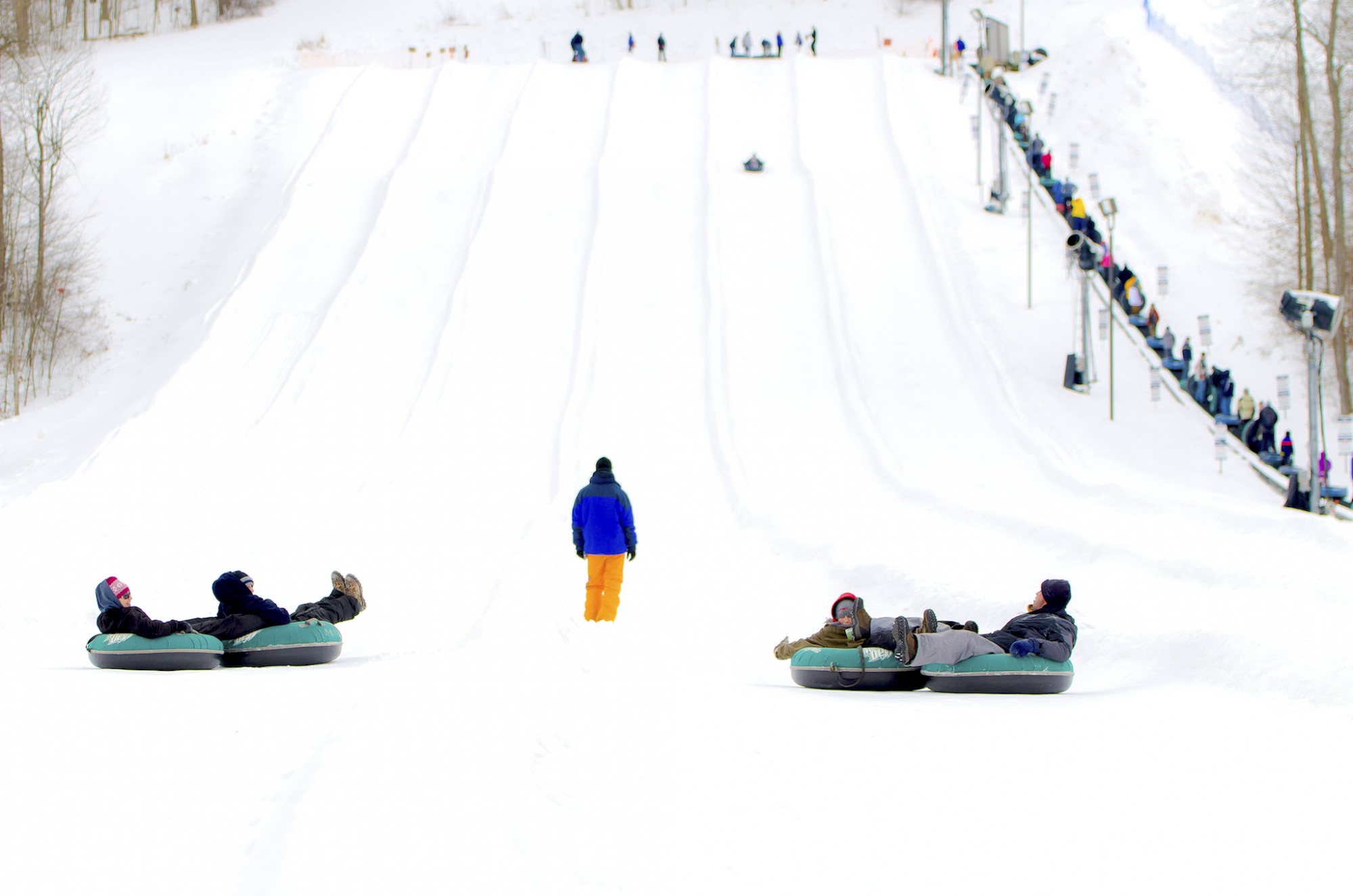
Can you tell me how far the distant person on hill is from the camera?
18.5 ft

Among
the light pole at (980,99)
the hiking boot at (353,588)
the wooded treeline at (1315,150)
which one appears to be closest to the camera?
the hiking boot at (353,588)

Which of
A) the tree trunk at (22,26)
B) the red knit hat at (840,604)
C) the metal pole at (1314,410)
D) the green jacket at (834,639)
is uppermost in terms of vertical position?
the tree trunk at (22,26)

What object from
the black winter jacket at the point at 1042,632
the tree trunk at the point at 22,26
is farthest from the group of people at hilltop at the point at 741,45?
the black winter jacket at the point at 1042,632

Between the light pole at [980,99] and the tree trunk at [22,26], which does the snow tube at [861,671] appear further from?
the tree trunk at [22,26]

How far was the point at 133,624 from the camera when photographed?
560 centimetres

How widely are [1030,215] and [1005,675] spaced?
1243 centimetres

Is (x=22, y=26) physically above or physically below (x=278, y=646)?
above

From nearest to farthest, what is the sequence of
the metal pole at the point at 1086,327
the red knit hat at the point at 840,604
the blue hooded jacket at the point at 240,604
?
the red knit hat at the point at 840,604, the blue hooded jacket at the point at 240,604, the metal pole at the point at 1086,327

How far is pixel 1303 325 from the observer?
9352mm

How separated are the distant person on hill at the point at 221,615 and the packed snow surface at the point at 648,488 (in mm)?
453

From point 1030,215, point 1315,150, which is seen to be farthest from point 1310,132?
point 1030,215

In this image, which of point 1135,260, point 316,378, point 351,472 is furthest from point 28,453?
point 1135,260

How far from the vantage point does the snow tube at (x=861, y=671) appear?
5.34m

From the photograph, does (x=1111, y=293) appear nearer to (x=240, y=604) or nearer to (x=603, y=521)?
(x=603, y=521)
